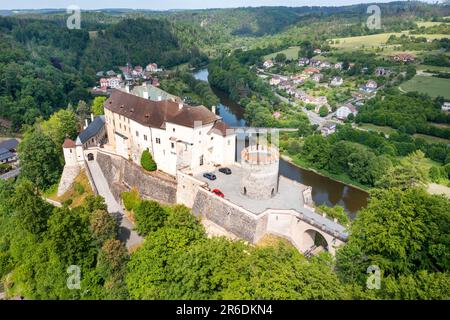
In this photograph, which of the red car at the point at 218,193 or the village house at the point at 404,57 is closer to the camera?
the red car at the point at 218,193

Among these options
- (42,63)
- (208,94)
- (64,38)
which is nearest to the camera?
(208,94)

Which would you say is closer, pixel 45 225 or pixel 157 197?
pixel 45 225

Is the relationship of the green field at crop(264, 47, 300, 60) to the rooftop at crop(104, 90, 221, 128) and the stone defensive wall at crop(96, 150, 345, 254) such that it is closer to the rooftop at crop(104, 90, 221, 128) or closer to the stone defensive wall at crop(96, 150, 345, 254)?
the rooftop at crop(104, 90, 221, 128)

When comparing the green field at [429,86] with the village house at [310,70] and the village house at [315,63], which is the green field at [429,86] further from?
the village house at [315,63]

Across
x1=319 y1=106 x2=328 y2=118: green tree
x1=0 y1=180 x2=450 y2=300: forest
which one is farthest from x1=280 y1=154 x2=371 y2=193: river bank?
x1=0 y1=180 x2=450 y2=300: forest

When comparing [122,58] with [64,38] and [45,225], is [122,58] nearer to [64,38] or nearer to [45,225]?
[64,38]

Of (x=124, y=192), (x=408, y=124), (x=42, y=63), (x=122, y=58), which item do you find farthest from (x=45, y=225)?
(x=122, y=58)

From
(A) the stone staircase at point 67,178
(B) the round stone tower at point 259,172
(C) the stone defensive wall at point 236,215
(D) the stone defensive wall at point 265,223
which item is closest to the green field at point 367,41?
(B) the round stone tower at point 259,172
